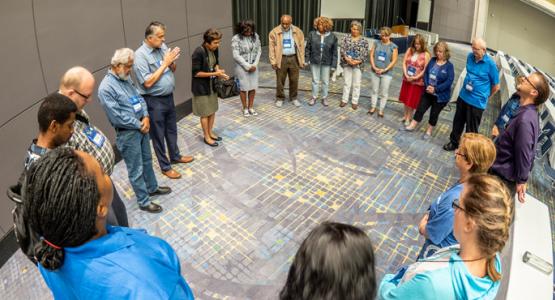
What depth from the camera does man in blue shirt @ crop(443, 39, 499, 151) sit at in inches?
159

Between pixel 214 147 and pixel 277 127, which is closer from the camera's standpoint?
pixel 214 147

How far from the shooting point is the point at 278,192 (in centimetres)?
369

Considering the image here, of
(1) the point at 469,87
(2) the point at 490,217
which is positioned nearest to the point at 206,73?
(1) the point at 469,87

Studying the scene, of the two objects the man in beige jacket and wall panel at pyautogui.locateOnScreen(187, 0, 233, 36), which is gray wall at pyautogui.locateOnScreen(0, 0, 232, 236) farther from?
the man in beige jacket

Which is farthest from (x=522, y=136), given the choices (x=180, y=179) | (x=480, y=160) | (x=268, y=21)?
(x=268, y=21)

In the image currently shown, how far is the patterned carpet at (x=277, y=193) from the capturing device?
2707mm

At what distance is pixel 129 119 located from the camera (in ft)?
9.46

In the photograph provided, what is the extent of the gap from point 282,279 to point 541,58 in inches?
411

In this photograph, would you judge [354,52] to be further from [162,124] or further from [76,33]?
[76,33]

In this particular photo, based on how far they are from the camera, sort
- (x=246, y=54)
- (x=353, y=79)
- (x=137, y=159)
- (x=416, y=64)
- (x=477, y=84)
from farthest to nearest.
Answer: (x=353, y=79) < (x=246, y=54) < (x=416, y=64) < (x=477, y=84) < (x=137, y=159)

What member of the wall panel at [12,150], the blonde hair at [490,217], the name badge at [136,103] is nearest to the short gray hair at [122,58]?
the name badge at [136,103]

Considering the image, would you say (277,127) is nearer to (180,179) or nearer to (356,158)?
(356,158)

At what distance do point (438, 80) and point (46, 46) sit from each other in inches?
178

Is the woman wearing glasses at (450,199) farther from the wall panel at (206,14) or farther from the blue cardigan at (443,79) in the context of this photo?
the wall panel at (206,14)
